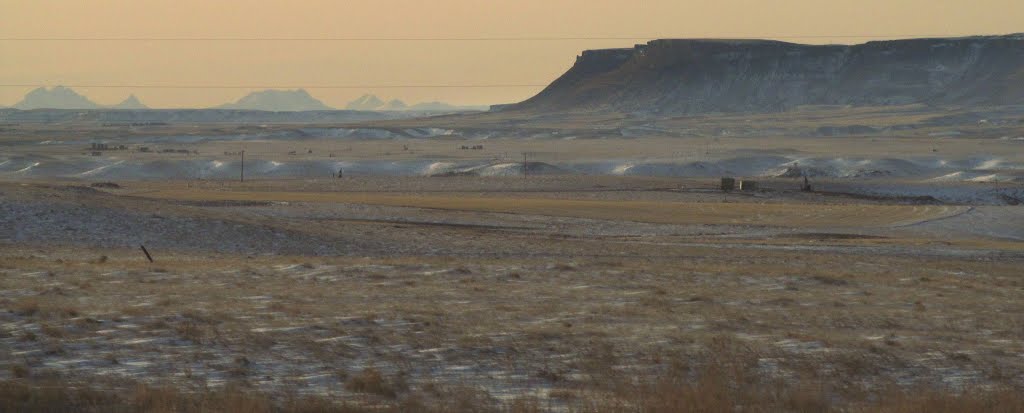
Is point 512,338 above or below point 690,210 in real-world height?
above

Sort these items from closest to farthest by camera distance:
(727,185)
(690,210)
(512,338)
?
(512,338)
(690,210)
(727,185)

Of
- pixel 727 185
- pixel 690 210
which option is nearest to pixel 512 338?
pixel 690 210

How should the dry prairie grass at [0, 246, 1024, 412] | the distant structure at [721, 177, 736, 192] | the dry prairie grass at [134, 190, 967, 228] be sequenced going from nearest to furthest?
1. the dry prairie grass at [0, 246, 1024, 412]
2. the dry prairie grass at [134, 190, 967, 228]
3. the distant structure at [721, 177, 736, 192]

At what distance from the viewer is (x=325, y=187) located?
82.2m

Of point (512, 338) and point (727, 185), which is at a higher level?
point (512, 338)

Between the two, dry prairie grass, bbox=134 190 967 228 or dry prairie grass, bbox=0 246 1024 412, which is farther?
dry prairie grass, bbox=134 190 967 228

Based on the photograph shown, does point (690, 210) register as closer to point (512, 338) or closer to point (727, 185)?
point (727, 185)

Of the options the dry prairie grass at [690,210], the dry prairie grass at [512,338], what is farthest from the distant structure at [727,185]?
the dry prairie grass at [512,338]

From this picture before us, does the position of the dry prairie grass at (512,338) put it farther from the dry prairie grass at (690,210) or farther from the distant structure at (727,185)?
the distant structure at (727,185)

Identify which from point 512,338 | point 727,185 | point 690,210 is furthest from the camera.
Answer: point 727,185

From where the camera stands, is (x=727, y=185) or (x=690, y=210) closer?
(x=690, y=210)

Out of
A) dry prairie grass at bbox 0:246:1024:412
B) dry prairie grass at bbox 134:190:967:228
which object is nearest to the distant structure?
dry prairie grass at bbox 134:190:967:228

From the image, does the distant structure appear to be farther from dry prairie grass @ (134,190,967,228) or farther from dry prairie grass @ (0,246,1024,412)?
dry prairie grass @ (0,246,1024,412)

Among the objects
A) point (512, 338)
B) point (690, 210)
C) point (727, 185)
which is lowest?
point (727, 185)
